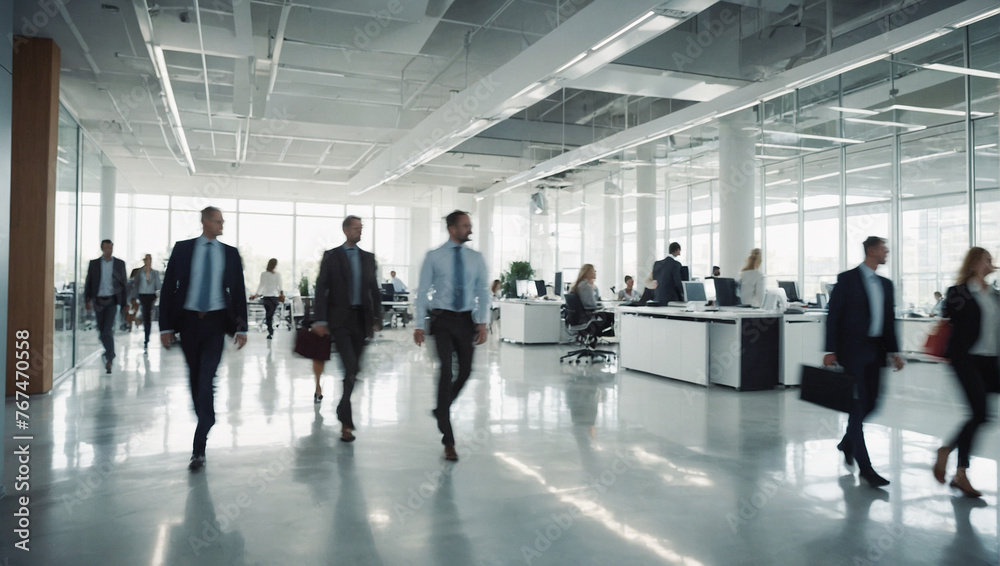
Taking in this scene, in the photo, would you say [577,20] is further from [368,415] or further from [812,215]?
[812,215]

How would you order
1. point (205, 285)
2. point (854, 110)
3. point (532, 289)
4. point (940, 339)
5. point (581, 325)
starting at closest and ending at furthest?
point (940, 339), point (205, 285), point (581, 325), point (854, 110), point (532, 289)

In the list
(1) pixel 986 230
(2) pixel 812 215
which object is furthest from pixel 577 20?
(2) pixel 812 215

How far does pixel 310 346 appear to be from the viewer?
233 inches

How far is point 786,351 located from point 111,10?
827cm

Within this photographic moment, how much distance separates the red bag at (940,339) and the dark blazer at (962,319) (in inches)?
0.9

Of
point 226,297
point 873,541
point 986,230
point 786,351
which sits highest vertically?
point 986,230

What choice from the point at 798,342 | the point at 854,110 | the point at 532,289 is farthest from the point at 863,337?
the point at 532,289

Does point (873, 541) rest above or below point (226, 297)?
below

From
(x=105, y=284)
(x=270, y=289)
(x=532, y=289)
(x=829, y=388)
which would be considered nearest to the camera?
(x=829, y=388)

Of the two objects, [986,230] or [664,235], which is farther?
[664,235]

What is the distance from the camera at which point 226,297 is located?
175 inches

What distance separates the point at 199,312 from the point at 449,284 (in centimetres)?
164

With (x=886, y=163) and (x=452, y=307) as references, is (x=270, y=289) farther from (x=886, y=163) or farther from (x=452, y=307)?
(x=886, y=163)

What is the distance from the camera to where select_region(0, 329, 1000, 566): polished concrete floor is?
309cm
